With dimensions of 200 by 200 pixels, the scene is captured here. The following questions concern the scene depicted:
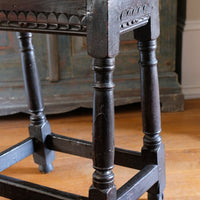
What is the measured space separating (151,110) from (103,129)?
30cm

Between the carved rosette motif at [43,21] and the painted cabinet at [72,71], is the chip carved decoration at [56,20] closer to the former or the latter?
the carved rosette motif at [43,21]

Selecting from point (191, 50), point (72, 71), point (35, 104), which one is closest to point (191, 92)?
point (191, 50)

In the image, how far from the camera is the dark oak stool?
87 centimetres

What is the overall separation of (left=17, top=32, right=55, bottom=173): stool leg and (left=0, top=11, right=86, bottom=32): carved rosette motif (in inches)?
13.5

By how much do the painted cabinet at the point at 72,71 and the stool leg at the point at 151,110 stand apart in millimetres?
758

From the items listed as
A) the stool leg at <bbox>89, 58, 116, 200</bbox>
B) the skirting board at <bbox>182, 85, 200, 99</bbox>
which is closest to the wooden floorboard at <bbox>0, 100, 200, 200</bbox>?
the skirting board at <bbox>182, 85, 200, 99</bbox>

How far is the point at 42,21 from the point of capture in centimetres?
94

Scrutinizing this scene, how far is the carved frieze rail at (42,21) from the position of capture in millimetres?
895

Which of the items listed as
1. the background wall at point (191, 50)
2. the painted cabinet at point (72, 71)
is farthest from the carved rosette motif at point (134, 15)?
the background wall at point (191, 50)

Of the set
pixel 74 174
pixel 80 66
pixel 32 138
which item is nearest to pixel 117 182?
pixel 74 174

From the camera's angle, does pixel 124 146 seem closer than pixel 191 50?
Yes

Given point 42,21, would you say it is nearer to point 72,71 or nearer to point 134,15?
point 134,15

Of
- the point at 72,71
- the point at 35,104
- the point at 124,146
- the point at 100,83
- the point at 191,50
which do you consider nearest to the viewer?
the point at 100,83

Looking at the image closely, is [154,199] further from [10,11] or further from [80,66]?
[80,66]
